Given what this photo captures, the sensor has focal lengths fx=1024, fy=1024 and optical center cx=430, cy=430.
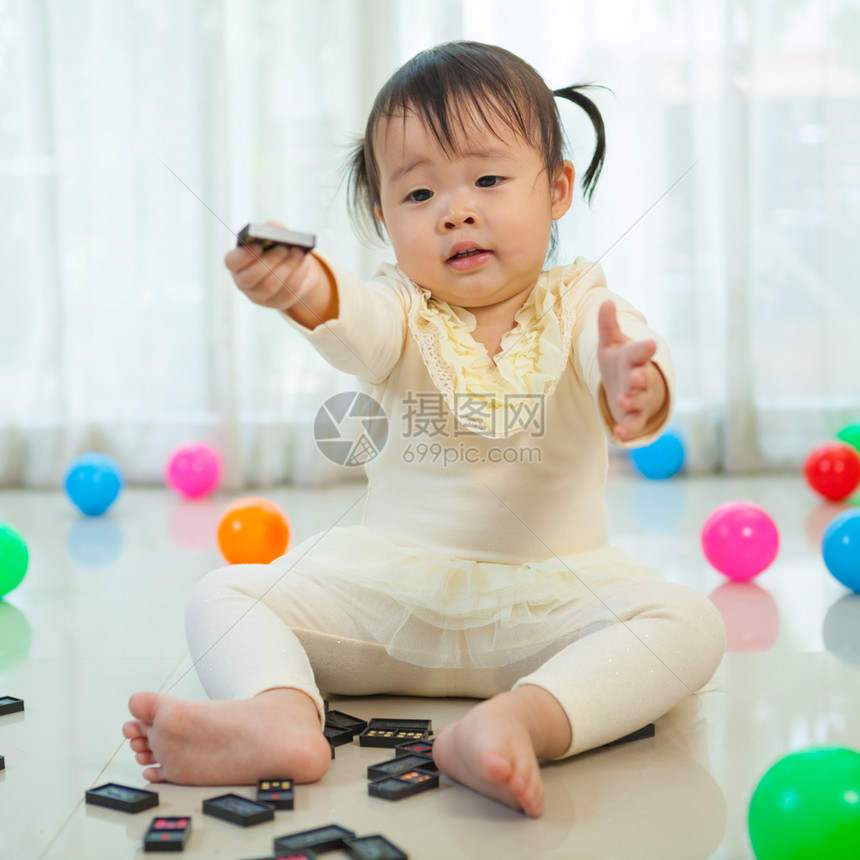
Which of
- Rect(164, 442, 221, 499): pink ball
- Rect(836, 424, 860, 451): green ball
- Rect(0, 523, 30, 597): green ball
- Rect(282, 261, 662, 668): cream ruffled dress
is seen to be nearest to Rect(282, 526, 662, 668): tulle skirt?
Rect(282, 261, 662, 668): cream ruffled dress

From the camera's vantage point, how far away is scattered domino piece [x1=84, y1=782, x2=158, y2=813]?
68 centimetres

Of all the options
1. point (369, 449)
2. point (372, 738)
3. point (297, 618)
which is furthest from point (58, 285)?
point (372, 738)

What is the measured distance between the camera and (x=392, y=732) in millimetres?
797

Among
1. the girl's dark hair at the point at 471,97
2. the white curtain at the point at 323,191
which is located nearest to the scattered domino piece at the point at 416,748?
the girl's dark hair at the point at 471,97

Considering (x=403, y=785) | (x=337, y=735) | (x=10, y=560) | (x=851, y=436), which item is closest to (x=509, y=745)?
(x=403, y=785)

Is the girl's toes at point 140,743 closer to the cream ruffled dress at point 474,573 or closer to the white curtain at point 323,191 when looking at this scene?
the cream ruffled dress at point 474,573

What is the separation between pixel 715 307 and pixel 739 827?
1617 millimetres

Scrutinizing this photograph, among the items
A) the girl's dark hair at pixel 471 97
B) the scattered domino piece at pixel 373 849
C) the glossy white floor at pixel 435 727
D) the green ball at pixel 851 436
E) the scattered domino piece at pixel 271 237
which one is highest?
the girl's dark hair at pixel 471 97

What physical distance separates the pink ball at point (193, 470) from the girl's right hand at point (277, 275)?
48.7 inches

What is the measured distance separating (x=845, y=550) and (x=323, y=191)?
1.28m

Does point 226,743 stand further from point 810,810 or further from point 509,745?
point 810,810

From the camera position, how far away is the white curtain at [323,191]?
206 cm

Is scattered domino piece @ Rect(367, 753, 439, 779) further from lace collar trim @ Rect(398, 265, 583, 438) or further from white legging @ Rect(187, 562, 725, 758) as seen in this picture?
lace collar trim @ Rect(398, 265, 583, 438)

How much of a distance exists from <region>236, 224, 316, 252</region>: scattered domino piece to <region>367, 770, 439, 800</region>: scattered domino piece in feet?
1.25
